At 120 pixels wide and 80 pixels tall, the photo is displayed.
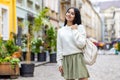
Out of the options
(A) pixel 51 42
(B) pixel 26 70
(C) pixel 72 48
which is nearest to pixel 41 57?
(A) pixel 51 42

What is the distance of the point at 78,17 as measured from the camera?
596 cm

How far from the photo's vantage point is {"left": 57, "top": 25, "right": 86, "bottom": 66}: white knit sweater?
5821mm

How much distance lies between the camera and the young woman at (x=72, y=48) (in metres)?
5.84

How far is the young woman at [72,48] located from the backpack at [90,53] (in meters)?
0.07

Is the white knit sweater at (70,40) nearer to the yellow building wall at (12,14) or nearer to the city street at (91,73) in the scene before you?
the city street at (91,73)

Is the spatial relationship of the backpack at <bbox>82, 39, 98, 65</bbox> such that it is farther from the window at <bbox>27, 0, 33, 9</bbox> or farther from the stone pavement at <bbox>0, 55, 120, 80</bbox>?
the window at <bbox>27, 0, 33, 9</bbox>

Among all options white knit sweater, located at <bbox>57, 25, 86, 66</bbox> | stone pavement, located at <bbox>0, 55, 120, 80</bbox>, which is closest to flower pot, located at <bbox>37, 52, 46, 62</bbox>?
stone pavement, located at <bbox>0, 55, 120, 80</bbox>

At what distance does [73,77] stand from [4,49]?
27.8 ft

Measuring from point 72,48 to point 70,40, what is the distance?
12cm

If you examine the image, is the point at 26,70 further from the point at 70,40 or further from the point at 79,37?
the point at 79,37

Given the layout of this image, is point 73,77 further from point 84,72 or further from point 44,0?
point 44,0

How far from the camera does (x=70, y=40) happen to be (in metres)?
5.88

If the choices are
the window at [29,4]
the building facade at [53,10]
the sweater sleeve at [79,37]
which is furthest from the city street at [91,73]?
the building facade at [53,10]

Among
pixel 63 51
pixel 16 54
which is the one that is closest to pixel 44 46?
pixel 16 54
